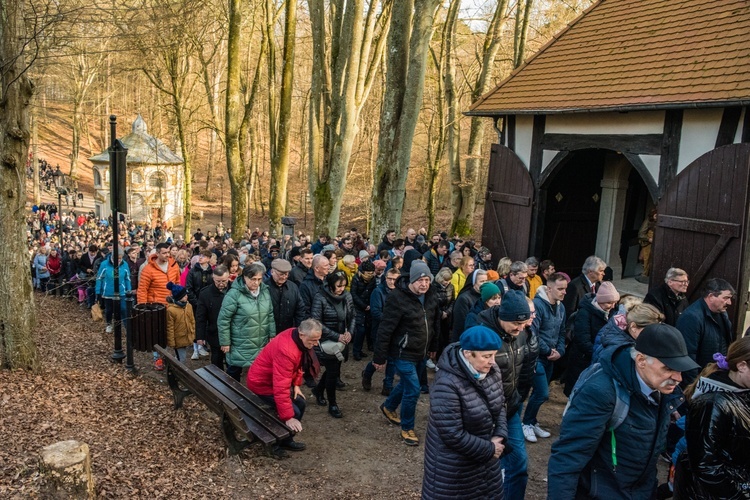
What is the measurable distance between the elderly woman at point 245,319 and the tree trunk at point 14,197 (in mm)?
2492

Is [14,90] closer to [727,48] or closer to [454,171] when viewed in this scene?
[727,48]

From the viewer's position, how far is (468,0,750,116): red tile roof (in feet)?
28.1

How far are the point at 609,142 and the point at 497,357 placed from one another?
685 cm

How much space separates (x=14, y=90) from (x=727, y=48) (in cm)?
968

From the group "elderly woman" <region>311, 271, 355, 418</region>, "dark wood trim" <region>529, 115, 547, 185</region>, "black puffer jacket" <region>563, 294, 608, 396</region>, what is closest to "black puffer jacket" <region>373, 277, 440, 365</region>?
"elderly woman" <region>311, 271, 355, 418</region>

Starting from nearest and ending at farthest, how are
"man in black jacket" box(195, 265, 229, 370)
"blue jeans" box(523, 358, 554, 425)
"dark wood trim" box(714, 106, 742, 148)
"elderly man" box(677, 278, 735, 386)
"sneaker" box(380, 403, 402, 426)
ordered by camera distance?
"elderly man" box(677, 278, 735, 386)
"blue jeans" box(523, 358, 554, 425)
"sneaker" box(380, 403, 402, 426)
"man in black jacket" box(195, 265, 229, 370)
"dark wood trim" box(714, 106, 742, 148)

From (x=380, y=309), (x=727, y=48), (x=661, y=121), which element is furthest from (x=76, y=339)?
(x=727, y=48)

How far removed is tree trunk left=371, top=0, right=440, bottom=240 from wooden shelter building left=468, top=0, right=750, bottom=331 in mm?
1409

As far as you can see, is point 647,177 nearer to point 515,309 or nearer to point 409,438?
point 409,438

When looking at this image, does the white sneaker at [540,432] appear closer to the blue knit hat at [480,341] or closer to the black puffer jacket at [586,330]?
the black puffer jacket at [586,330]

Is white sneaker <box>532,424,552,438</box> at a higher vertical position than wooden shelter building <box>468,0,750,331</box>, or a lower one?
lower

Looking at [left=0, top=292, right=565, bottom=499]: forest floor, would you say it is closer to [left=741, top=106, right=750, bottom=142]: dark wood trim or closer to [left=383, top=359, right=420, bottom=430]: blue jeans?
[left=383, top=359, right=420, bottom=430]: blue jeans

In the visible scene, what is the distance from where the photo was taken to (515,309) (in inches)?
176

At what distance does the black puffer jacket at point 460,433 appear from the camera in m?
3.68
